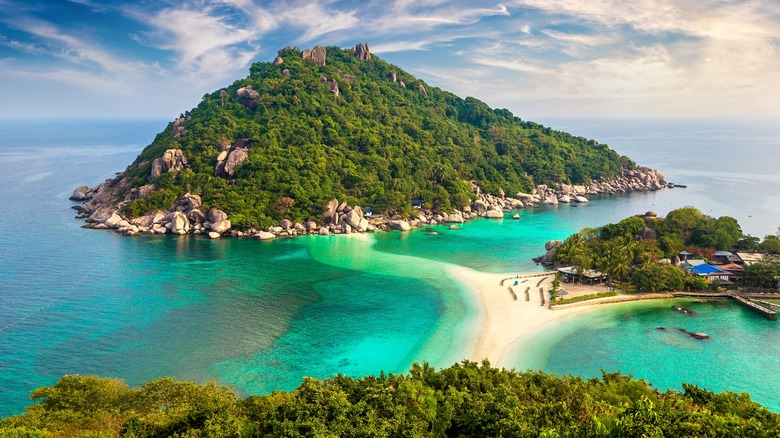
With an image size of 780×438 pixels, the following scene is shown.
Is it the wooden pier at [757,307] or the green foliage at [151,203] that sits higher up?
the green foliage at [151,203]

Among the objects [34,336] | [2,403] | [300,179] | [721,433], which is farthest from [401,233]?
[721,433]

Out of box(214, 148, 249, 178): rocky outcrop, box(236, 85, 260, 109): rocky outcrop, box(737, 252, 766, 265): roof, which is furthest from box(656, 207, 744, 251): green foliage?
box(236, 85, 260, 109): rocky outcrop

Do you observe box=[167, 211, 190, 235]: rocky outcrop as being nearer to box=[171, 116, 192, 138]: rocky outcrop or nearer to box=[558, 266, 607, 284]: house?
box=[171, 116, 192, 138]: rocky outcrop

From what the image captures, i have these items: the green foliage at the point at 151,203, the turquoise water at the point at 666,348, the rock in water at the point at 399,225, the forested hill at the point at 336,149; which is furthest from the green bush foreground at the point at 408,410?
the green foliage at the point at 151,203

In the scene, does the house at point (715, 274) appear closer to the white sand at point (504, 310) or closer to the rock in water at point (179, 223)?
the white sand at point (504, 310)

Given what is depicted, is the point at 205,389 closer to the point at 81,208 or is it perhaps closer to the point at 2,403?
the point at 2,403

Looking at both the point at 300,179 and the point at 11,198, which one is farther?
the point at 11,198
